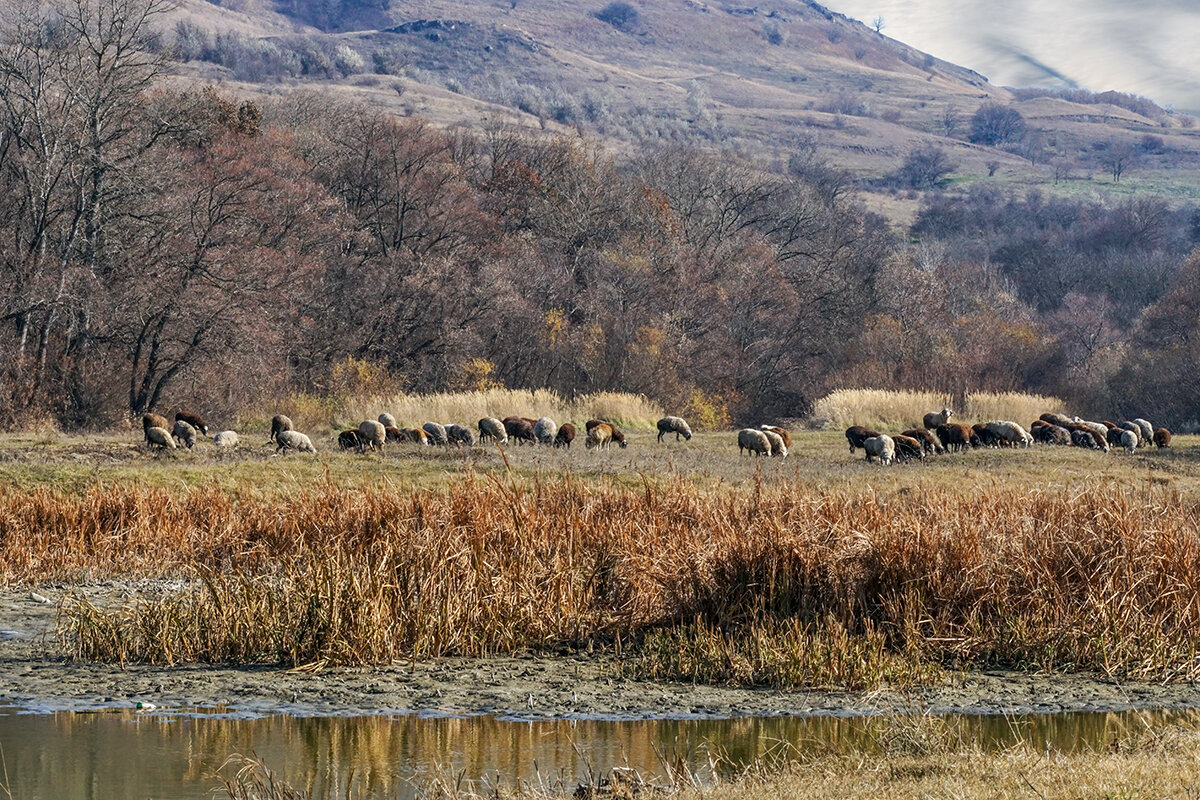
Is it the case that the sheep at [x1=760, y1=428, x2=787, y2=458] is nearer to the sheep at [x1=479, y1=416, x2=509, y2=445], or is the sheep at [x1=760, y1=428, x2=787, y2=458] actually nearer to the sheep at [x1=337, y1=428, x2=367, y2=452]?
the sheep at [x1=479, y1=416, x2=509, y2=445]

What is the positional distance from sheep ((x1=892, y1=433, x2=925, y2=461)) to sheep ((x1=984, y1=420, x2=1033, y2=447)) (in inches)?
172

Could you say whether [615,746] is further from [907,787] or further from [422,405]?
[422,405]

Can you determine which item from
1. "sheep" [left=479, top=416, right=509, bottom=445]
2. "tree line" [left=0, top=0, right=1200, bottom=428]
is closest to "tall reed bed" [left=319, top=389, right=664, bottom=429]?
"sheep" [left=479, top=416, right=509, bottom=445]

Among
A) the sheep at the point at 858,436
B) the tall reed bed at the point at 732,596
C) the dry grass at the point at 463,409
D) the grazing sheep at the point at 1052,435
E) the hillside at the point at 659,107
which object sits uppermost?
the hillside at the point at 659,107

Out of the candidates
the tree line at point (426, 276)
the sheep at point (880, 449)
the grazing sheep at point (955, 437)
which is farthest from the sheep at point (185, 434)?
the grazing sheep at point (955, 437)

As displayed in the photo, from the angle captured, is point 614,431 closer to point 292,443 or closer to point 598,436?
point 598,436

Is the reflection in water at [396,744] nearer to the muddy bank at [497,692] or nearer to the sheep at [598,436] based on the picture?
the muddy bank at [497,692]

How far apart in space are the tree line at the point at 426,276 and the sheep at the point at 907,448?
16918 millimetres

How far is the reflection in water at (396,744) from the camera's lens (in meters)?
7.99

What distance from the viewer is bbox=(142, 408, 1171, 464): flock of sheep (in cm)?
2764

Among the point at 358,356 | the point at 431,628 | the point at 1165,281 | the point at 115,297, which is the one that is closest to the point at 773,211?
the point at 1165,281

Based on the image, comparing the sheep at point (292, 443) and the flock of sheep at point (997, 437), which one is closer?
the sheep at point (292, 443)

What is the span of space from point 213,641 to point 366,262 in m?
40.7

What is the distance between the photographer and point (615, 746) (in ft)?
28.7
